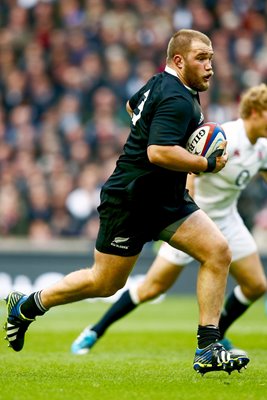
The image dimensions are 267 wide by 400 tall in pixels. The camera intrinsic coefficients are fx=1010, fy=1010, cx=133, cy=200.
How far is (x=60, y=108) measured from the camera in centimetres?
1869

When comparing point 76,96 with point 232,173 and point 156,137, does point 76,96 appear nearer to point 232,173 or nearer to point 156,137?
point 232,173

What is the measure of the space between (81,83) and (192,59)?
12091 mm

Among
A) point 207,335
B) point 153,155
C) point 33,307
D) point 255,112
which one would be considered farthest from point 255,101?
point 33,307

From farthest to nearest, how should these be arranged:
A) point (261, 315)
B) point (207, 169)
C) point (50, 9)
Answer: point (50, 9), point (261, 315), point (207, 169)

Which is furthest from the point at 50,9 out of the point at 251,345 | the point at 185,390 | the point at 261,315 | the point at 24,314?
the point at 185,390

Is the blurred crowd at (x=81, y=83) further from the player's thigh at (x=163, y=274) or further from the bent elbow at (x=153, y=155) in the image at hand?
the bent elbow at (x=153, y=155)

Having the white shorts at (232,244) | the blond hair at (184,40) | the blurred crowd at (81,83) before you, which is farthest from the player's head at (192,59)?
the blurred crowd at (81,83)

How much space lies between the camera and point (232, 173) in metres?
9.03

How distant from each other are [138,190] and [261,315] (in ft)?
23.4

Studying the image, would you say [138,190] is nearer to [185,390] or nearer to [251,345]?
[185,390]

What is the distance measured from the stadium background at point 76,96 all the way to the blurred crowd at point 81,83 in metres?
0.02

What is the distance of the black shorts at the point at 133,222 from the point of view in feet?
23.2

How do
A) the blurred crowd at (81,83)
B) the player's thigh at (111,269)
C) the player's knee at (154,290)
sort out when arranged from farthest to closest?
the blurred crowd at (81,83) < the player's knee at (154,290) < the player's thigh at (111,269)

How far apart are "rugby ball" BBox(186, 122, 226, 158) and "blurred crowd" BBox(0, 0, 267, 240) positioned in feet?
27.7
